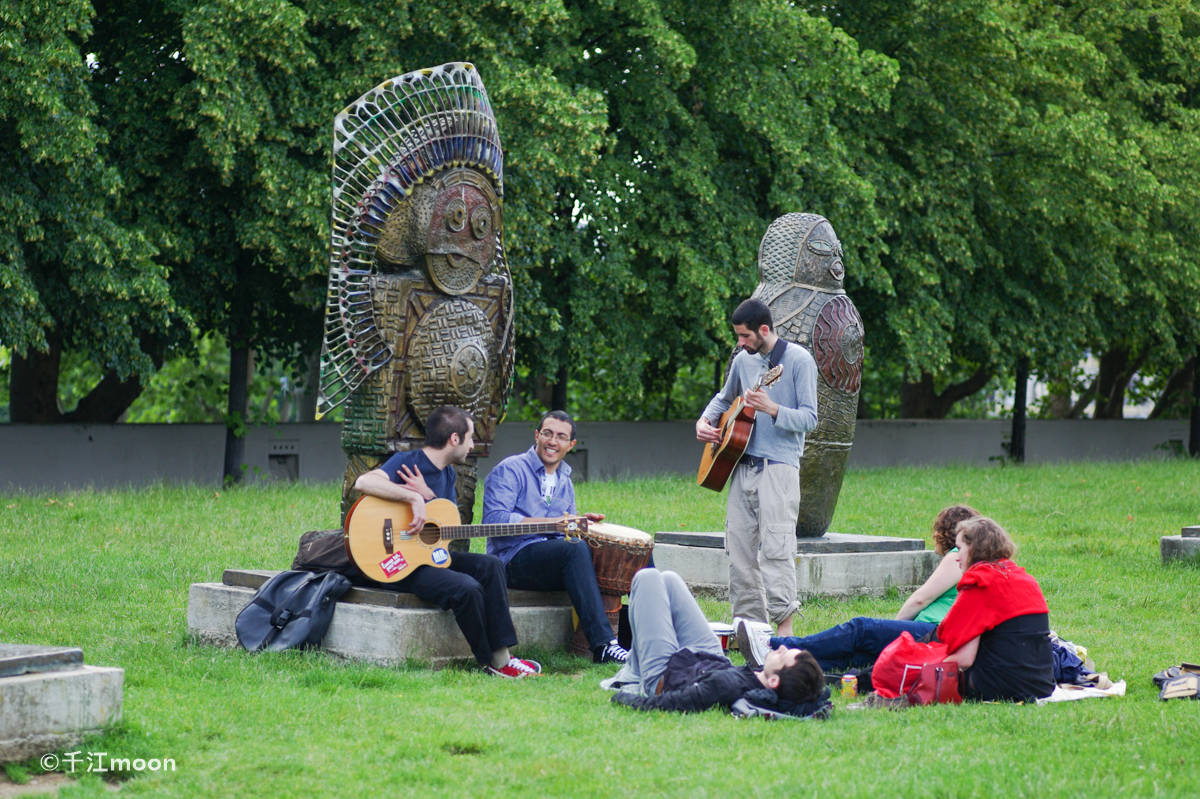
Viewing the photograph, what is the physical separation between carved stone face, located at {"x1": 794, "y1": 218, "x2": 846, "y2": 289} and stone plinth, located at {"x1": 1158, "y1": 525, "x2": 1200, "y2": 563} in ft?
13.2

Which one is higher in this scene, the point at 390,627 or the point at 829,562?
the point at 829,562

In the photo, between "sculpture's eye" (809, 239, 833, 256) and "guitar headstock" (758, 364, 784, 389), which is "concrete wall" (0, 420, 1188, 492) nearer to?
"sculpture's eye" (809, 239, 833, 256)

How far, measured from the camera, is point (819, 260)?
34.9 feet

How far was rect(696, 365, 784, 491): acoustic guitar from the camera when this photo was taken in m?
8.41

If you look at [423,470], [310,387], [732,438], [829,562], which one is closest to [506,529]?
[423,470]

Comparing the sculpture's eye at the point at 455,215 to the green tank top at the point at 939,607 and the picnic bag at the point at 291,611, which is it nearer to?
the picnic bag at the point at 291,611

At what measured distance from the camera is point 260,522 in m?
14.1

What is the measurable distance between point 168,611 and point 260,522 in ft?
15.1

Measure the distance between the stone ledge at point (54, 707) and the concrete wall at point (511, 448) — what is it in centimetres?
1265

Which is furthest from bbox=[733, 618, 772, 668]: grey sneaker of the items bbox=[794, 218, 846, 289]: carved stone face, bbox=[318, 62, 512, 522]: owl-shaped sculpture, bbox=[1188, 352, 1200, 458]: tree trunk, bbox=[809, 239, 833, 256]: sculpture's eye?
bbox=[1188, 352, 1200, 458]: tree trunk

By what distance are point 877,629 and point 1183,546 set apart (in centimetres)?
573

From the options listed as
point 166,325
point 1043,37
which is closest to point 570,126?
point 166,325

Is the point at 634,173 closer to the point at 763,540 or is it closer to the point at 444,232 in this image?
the point at 444,232

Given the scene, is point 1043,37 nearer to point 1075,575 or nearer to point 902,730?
point 1075,575
